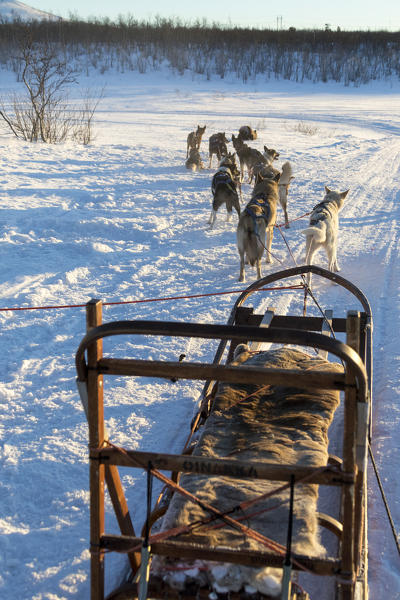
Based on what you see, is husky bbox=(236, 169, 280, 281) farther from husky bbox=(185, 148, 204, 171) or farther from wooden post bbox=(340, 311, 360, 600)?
husky bbox=(185, 148, 204, 171)

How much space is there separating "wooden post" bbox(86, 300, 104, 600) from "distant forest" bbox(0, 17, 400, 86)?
30.2 m

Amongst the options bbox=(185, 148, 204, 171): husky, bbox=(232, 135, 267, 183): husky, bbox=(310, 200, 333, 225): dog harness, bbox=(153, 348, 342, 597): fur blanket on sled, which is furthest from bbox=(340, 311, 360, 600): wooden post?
bbox=(185, 148, 204, 171): husky

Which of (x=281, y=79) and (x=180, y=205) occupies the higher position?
(x=281, y=79)

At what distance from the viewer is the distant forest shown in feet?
104

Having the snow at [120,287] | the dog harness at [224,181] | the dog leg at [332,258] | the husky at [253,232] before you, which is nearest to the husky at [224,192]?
Answer: the dog harness at [224,181]

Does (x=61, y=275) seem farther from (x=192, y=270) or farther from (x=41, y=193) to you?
(x=41, y=193)

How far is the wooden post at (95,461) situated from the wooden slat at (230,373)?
40 mm

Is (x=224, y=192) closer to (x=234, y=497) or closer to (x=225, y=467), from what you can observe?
(x=234, y=497)

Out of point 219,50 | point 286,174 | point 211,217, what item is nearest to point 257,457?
point 211,217

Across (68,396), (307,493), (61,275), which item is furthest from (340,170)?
(307,493)

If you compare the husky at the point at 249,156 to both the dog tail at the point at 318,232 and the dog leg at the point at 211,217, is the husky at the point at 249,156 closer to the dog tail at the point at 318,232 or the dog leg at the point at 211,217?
the dog leg at the point at 211,217

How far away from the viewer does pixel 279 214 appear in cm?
956

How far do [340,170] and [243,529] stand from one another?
11384mm

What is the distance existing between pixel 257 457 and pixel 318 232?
11.7 ft
